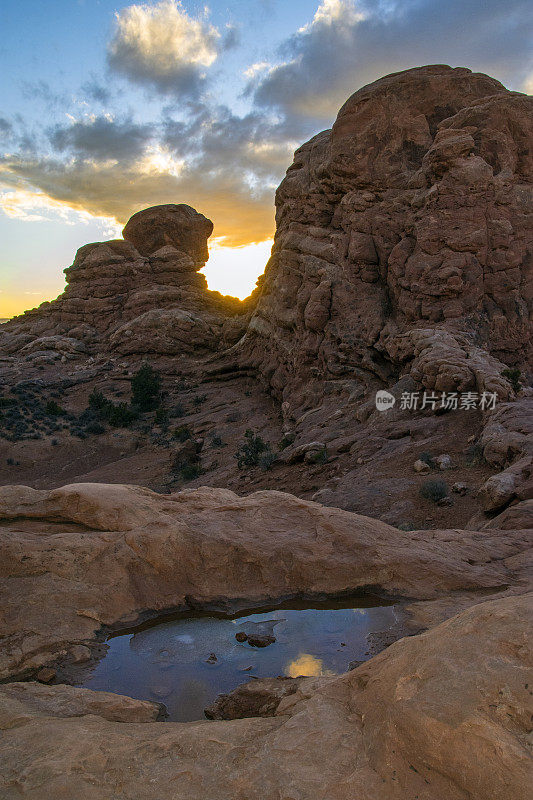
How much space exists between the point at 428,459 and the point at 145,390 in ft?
79.1

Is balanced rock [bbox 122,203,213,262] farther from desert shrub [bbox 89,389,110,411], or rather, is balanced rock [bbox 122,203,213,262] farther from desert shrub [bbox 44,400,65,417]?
desert shrub [bbox 44,400,65,417]

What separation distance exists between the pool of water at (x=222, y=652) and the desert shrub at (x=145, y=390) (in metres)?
27.6

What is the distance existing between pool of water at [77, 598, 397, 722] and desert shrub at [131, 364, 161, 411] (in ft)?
90.6

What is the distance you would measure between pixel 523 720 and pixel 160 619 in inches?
177

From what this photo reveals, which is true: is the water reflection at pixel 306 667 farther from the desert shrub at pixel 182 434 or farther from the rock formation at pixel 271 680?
the desert shrub at pixel 182 434

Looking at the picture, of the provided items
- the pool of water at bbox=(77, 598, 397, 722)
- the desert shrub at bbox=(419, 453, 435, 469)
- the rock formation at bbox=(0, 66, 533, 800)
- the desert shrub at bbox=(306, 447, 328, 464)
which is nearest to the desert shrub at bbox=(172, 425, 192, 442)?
the rock formation at bbox=(0, 66, 533, 800)

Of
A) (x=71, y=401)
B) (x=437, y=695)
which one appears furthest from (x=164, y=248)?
(x=437, y=695)

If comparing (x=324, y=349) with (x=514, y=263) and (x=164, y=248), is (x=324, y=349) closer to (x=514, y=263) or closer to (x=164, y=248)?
(x=514, y=263)

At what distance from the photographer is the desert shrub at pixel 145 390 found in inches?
1288

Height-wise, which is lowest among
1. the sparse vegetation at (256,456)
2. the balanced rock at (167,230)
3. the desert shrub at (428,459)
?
the sparse vegetation at (256,456)

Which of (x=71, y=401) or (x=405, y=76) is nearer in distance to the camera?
(x=405, y=76)

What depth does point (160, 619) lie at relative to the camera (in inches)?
234

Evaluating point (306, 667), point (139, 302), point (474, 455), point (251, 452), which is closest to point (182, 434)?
point (251, 452)

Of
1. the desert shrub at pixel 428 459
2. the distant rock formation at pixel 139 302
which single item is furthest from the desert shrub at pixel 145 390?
the desert shrub at pixel 428 459
